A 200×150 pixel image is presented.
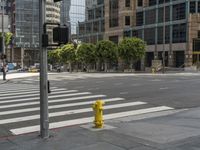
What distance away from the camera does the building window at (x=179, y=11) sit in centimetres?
7962

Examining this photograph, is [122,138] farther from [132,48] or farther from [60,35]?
[132,48]

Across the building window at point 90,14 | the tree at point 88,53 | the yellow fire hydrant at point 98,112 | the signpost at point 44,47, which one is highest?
the building window at point 90,14

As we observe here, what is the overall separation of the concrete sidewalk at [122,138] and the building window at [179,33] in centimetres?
6898

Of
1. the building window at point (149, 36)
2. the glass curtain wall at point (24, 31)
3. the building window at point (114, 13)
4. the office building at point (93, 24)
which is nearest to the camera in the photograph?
the building window at point (149, 36)

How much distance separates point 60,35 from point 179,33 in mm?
72786

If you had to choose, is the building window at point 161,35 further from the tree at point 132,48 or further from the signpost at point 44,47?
the signpost at point 44,47

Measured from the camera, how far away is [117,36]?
102m

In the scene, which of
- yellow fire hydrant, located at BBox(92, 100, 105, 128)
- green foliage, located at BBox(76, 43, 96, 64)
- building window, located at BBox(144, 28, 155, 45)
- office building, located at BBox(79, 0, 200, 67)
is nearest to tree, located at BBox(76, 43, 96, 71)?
green foliage, located at BBox(76, 43, 96, 64)

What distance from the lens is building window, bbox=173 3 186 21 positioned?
79.6 m

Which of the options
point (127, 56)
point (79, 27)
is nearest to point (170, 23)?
point (127, 56)

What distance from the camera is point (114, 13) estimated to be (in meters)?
103

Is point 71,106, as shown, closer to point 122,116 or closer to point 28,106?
point 28,106

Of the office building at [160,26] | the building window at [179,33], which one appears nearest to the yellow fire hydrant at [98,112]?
the office building at [160,26]

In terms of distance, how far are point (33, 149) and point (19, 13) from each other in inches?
4525
